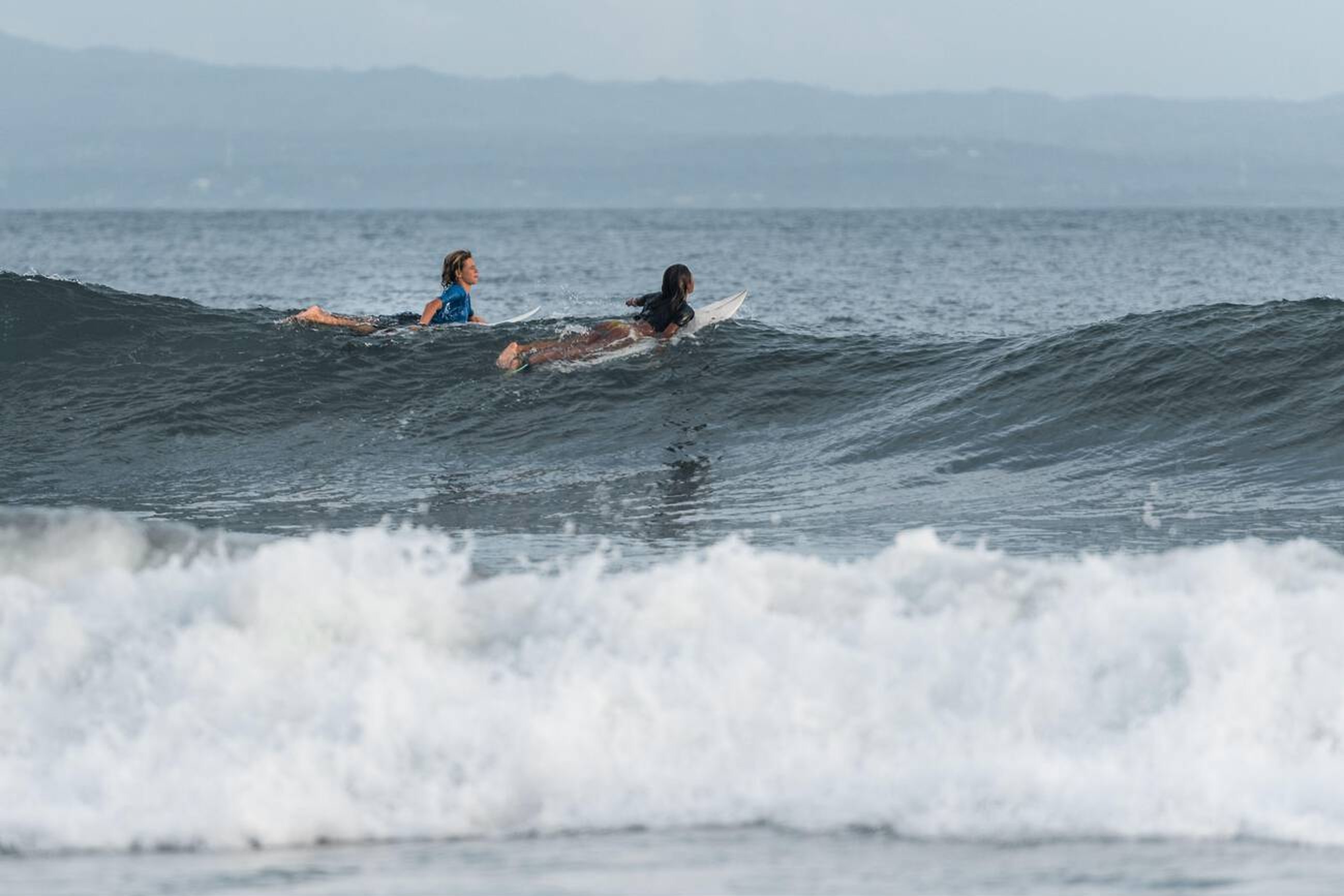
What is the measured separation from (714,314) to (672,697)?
11.9 m

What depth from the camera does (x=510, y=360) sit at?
1606 cm

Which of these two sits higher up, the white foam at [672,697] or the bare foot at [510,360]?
the bare foot at [510,360]

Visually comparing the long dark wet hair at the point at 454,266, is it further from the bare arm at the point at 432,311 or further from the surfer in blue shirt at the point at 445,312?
the bare arm at the point at 432,311

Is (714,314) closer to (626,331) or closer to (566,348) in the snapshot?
(626,331)

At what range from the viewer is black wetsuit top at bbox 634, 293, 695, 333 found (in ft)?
54.0

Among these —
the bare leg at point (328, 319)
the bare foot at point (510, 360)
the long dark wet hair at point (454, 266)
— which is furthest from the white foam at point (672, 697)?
the bare leg at point (328, 319)

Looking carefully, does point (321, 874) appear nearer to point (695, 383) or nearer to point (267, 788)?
point (267, 788)

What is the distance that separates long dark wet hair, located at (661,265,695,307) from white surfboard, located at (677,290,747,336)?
577 millimetres

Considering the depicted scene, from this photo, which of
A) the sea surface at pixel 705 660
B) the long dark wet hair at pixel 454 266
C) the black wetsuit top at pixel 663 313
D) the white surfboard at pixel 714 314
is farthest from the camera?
the white surfboard at pixel 714 314

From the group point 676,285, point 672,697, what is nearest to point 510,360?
point 676,285

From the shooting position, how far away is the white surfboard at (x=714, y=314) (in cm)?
1712

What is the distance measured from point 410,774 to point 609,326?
11154 millimetres

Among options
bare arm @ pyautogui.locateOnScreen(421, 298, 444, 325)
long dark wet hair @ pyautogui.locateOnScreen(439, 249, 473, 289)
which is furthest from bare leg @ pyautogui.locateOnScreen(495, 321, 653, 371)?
bare arm @ pyautogui.locateOnScreen(421, 298, 444, 325)

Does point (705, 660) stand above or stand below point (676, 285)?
below
